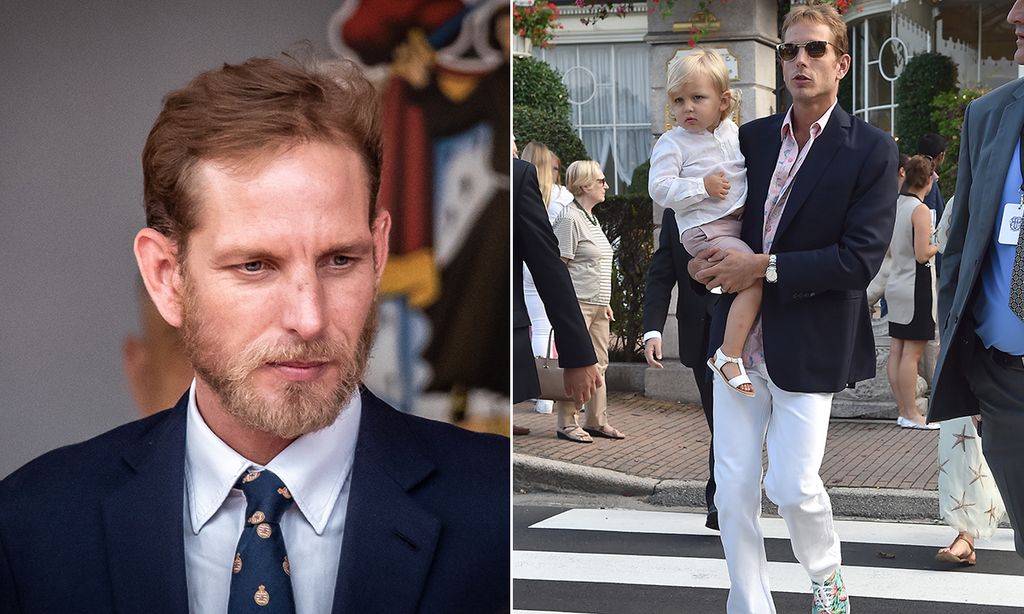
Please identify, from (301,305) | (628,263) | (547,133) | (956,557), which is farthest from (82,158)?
(547,133)

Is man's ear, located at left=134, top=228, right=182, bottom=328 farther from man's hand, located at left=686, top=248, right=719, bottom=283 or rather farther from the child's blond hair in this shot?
the child's blond hair

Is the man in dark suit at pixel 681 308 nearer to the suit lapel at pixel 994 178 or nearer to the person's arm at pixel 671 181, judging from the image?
the person's arm at pixel 671 181

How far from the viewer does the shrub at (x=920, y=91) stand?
13352mm

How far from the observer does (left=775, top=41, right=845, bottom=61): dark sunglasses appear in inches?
178

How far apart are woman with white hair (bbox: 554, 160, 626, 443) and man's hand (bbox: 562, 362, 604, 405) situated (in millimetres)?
5016

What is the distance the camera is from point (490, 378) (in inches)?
81.9

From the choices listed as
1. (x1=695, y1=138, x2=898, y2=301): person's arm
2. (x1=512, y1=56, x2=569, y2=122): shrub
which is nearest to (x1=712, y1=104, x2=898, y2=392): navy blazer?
(x1=695, y1=138, x2=898, y2=301): person's arm

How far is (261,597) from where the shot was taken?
189 centimetres

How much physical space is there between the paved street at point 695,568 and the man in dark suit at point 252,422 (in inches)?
111

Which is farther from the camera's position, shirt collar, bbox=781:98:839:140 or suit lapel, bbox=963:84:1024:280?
shirt collar, bbox=781:98:839:140

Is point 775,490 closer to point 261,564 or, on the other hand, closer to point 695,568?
point 695,568

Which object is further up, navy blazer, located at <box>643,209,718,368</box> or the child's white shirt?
the child's white shirt

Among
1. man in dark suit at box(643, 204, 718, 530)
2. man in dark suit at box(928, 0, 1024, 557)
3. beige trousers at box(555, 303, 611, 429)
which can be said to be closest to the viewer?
man in dark suit at box(928, 0, 1024, 557)

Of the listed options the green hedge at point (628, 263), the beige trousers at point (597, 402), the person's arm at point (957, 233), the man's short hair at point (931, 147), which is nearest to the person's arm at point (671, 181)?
the person's arm at point (957, 233)
